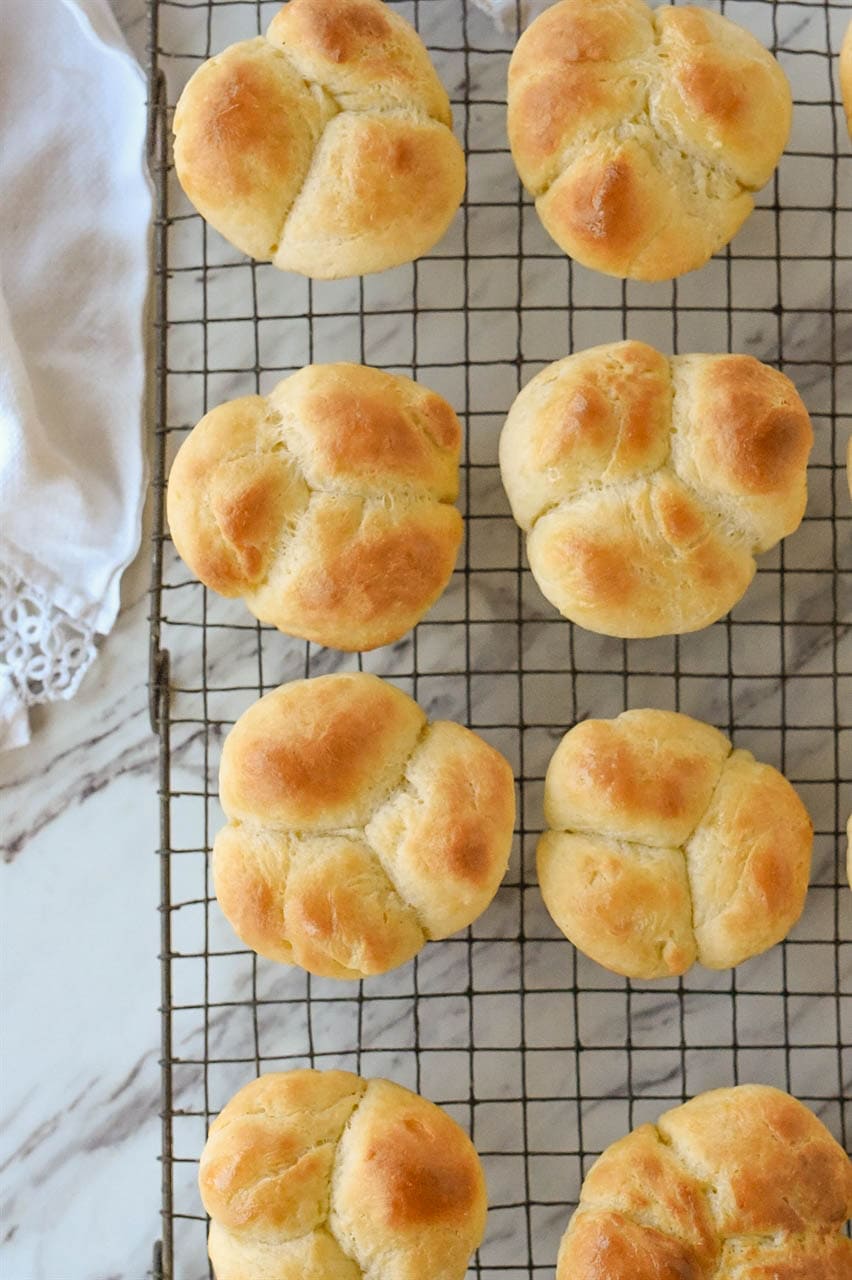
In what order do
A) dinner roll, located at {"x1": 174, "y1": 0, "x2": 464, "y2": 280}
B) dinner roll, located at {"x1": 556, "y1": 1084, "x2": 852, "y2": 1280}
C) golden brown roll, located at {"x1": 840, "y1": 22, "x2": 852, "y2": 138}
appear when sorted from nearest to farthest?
1. dinner roll, located at {"x1": 556, "y1": 1084, "x2": 852, "y2": 1280}
2. dinner roll, located at {"x1": 174, "y1": 0, "x2": 464, "y2": 280}
3. golden brown roll, located at {"x1": 840, "y1": 22, "x2": 852, "y2": 138}

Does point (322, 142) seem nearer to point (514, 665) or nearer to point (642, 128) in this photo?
point (642, 128)

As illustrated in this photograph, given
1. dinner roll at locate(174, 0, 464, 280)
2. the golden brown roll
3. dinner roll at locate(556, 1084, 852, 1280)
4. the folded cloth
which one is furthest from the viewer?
the folded cloth

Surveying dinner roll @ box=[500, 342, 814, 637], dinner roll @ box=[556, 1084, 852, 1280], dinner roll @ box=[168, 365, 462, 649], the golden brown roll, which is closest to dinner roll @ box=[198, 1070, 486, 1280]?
dinner roll @ box=[556, 1084, 852, 1280]

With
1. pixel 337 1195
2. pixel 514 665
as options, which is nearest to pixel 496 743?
pixel 514 665

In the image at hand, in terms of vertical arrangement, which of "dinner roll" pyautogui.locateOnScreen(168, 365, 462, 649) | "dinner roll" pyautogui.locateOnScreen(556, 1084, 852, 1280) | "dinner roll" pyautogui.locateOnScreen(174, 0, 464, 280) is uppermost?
"dinner roll" pyautogui.locateOnScreen(174, 0, 464, 280)

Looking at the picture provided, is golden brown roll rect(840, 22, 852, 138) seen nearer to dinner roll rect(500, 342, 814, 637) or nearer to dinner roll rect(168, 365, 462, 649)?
dinner roll rect(500, 342, 814, 637)

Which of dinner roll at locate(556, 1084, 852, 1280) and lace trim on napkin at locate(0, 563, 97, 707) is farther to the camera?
lace trim on napkin at locate(0, 563, 97, 707)

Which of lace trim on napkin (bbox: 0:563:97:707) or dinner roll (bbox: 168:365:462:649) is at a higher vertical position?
dinner roll (bbox: 168:365:462:649)

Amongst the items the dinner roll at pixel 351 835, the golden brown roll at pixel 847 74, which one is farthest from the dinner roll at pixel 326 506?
the golden brown roll at pixel 847 74

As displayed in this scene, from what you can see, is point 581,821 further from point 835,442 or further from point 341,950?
point 835,442
